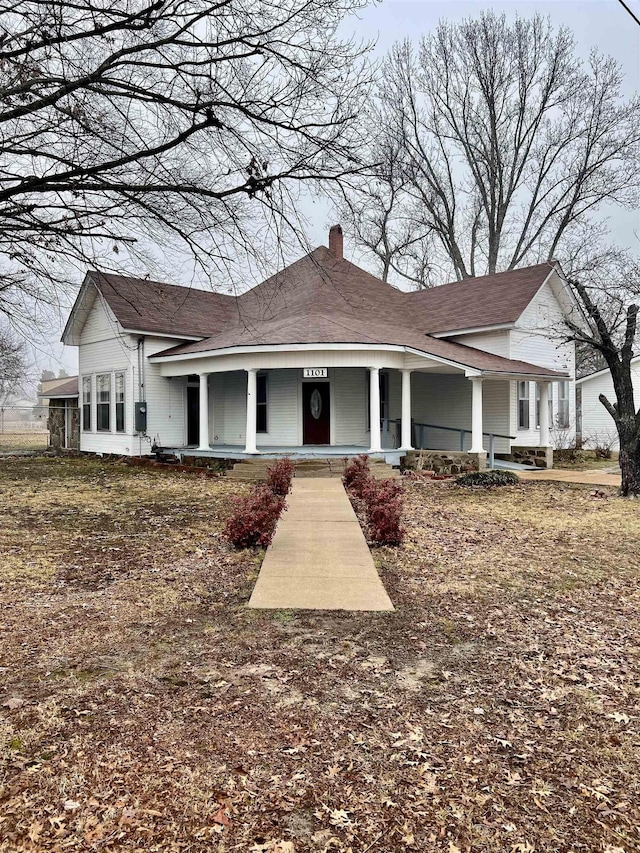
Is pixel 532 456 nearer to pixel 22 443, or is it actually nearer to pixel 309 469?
pixel 309 469

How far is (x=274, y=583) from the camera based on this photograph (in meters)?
6.09

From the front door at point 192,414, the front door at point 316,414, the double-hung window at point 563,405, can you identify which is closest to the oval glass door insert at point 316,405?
the front door at point 316,414

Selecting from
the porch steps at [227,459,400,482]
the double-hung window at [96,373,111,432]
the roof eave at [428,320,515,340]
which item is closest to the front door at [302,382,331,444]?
the porch steps at [227,459,400,482]

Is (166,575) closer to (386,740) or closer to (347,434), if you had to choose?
(386,740)

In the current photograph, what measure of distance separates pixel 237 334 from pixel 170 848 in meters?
18.2

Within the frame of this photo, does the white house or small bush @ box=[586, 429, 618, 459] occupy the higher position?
the white house

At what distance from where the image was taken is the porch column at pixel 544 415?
1920 centimetres

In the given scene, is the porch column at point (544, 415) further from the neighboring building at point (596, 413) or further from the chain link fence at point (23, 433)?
the chain link fence at point (23, 433)

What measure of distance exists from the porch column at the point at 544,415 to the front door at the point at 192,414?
11.8 m

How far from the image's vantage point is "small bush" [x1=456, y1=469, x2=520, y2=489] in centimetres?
1485

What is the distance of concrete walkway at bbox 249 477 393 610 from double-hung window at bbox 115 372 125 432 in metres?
13.0

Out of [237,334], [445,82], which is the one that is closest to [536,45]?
[445,82]

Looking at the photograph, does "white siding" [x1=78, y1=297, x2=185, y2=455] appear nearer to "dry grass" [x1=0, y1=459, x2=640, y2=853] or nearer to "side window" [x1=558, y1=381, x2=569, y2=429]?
"dry grass" [x1=0, y1=459, x2=640, y2=853]

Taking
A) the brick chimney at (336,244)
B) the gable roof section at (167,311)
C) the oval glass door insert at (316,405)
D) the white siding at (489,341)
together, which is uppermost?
the brick chimney at (336,244)
